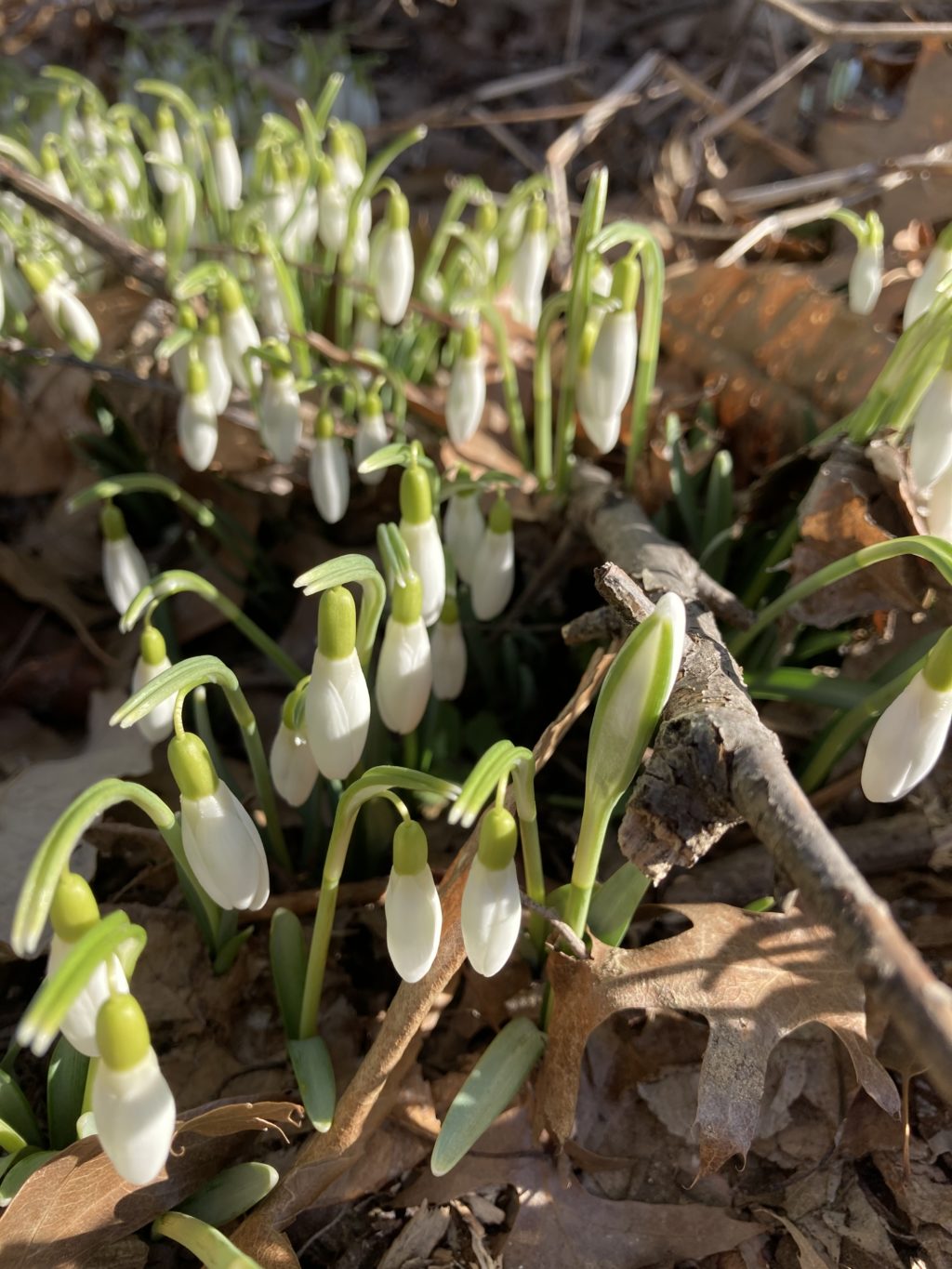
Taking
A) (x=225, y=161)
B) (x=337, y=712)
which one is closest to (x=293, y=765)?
(x=337, y=712)

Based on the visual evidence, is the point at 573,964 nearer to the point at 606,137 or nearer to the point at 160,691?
the point at 160,691

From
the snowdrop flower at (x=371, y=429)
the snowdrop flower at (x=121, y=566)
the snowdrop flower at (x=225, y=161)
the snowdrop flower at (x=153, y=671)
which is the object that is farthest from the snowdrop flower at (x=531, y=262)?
the snowdrop flower at (x=153, y=671)

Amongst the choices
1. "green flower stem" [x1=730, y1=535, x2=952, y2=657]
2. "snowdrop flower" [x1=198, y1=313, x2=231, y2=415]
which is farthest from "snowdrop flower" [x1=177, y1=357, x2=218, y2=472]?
"green flower stem" [x1=730, y1=535, x2=952, y2=657]

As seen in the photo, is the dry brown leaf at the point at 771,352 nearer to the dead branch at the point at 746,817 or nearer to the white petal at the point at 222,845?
the dead branch at the point at 746,817

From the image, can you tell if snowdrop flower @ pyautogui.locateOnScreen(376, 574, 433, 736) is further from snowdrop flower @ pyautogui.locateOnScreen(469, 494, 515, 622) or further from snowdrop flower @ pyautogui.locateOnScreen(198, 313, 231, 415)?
snowdrop flower @ pyautogui.locateOnScreen(198, 313, 231, 415)

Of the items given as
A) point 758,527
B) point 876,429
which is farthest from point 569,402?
point 876,429
